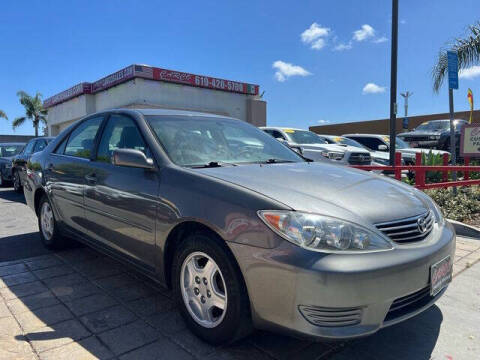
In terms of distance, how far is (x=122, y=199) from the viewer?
2973mm

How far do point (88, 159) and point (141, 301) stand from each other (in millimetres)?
1428

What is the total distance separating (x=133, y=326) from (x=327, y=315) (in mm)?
1438

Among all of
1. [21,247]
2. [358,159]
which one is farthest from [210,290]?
[358,159]

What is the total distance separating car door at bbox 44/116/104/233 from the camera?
3.65m

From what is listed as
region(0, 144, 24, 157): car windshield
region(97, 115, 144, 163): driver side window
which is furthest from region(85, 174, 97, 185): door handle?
region(0, 144, 24, 157): car windshield

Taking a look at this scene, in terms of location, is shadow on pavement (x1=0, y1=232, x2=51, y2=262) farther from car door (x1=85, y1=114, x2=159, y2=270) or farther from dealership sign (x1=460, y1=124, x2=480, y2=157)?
dealership sign (x1=460, y1=124, x2=480, y2=157)

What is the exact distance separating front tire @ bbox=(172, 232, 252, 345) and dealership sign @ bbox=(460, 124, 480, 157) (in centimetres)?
737

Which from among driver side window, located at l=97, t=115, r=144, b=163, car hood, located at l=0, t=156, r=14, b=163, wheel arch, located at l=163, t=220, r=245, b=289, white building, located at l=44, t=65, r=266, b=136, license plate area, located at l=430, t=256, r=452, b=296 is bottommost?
license plate area, located at l=430, t=256, r=452, b=296

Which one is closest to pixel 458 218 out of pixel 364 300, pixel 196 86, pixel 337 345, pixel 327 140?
pixel 337 345

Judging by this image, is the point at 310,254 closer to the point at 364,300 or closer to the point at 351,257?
the point at 351,257

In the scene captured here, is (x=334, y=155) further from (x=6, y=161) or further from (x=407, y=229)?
(x=6, y=161)

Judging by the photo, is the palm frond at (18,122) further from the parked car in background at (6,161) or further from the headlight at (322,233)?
the headlight at (322,233)

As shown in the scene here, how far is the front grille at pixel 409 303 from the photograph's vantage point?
6.91ft

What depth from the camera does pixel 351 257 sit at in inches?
77.0
